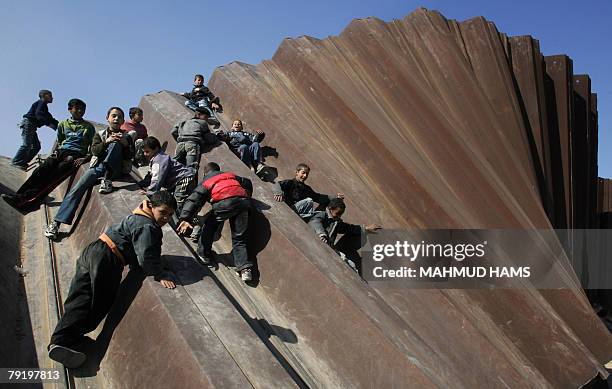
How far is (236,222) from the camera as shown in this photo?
3852 mm

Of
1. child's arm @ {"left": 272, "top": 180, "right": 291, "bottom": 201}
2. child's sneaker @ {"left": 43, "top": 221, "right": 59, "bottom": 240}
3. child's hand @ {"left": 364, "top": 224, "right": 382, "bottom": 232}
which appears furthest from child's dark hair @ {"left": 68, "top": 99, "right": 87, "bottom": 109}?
child's hand @ {"left": 364, "top": 224, "right": 382, "bottom": 232}

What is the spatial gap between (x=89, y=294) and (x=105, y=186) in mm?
1633

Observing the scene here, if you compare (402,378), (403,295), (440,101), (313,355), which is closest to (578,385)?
(403,295)

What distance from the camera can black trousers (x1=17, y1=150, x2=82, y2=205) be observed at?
4.85 meters

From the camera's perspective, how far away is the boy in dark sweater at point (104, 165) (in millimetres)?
4113

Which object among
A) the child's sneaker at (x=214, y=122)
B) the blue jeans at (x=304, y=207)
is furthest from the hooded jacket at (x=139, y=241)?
the child's sneaker at (x=214, y=122)

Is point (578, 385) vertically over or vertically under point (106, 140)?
under

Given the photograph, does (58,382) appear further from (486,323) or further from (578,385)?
(578,385)

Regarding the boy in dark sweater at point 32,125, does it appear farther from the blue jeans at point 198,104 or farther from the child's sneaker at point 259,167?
the child's sneaker at point 259,167

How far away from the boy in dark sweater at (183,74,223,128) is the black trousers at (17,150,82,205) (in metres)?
Answer: 2.49

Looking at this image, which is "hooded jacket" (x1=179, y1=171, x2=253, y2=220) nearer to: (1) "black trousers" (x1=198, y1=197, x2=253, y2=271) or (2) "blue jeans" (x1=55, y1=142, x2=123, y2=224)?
(1) "black trousers" (x1=198, y1=197, x2=253, y2=271)

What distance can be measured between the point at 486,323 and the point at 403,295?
2.63ft

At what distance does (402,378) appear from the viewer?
283cm

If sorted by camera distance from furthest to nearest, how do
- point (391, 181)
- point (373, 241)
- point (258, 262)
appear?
point (391, 181) < point (373, 241) < point (258, 262)
